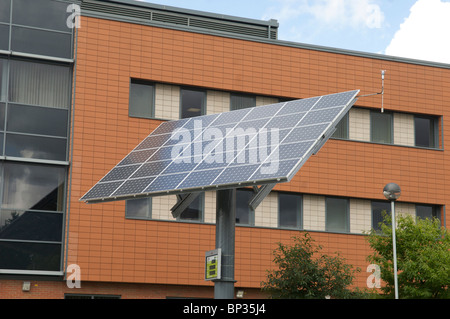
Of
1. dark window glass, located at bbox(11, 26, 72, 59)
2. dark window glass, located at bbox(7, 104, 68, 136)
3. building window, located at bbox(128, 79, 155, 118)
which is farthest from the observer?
building window, located at bbox(128, 79, 155, 118)

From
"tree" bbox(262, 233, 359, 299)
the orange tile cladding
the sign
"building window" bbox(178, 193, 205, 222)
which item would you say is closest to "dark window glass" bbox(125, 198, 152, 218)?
the orange tile cladding

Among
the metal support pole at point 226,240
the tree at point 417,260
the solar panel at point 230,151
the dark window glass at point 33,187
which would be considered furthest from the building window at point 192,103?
the metal support pole at point 226,240

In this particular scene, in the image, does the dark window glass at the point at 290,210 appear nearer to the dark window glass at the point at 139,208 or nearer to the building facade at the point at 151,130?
the building facade at the point at 151,130

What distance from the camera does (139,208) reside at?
98.0ft

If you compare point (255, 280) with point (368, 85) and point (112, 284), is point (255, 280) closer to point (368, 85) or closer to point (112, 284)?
point (112, 284)

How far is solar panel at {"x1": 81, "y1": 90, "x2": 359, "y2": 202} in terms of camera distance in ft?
50.9

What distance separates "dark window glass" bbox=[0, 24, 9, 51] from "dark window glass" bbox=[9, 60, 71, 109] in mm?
674

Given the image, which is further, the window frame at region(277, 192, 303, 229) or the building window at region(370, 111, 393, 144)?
the building window at region(370, 111, 393, 144)

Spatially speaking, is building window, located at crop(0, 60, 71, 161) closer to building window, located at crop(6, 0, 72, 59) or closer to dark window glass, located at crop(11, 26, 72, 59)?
dark window glass, located at crop(11, 26, 72, 59)

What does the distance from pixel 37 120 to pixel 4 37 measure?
11.7 ft

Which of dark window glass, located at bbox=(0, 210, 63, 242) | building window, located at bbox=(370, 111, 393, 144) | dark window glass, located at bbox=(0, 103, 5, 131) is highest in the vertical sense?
building window, located at bbox=(370, 111, 393, 144)

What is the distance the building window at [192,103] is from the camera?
31656 mm
